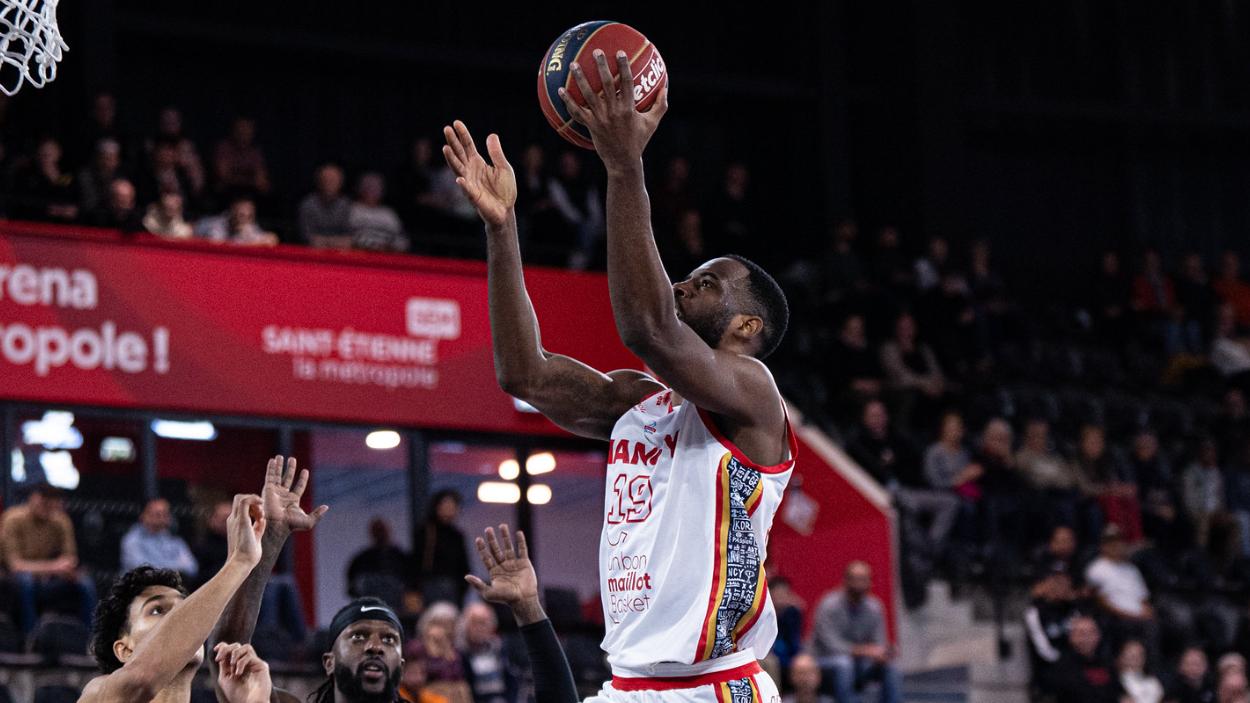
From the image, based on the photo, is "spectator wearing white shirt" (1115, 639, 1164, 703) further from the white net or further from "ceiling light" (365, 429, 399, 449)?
the white net

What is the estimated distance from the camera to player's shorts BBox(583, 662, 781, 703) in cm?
543

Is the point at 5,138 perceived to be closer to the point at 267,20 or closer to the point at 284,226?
the point at 284,226

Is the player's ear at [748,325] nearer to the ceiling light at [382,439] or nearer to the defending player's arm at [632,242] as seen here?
the defending player's arm at [632,242]

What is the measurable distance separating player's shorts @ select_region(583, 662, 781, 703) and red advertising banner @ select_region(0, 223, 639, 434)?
10381 millimetres

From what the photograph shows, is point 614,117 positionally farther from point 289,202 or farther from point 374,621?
point 289,202

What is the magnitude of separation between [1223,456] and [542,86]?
15956 mm

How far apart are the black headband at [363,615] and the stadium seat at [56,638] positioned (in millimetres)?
5921

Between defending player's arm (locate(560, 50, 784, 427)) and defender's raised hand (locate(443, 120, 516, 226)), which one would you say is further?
defender's raised hand (locate(443, 120, 516, 226))

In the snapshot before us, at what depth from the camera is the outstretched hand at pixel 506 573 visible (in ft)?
20.2

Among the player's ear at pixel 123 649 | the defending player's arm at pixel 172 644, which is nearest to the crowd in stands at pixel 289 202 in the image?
the player's ear at pixel 123 649

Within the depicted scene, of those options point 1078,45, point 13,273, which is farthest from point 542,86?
point 1078,45

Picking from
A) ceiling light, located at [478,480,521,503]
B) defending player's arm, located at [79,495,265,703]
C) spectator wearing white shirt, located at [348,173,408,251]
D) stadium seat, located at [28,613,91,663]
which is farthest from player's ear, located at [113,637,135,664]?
ceiling light, located at [478,480,521,503]

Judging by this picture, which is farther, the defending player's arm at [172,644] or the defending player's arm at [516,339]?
the defending player's arm at [516,339]

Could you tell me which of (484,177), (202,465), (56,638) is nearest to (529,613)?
(484,177)
